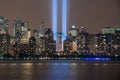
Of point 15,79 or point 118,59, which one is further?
point 118,59

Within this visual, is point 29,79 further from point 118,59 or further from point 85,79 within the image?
point 118,59

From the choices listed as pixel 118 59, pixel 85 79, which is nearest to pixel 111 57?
pixel 118 59

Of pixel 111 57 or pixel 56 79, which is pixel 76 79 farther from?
pixel 111 57

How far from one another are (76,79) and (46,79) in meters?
4.56

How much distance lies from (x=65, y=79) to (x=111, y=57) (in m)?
124

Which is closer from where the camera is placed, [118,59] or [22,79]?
[22,79]

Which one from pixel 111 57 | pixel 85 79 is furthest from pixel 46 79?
pixel 111 57

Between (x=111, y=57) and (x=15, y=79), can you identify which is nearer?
(x=15, y=79)

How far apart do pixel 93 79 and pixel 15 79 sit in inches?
461

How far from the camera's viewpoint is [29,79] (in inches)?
2805

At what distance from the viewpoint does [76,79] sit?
7181 centimetres

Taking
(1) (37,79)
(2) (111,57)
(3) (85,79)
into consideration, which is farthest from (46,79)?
(2) (111,57)

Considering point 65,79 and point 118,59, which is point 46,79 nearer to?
point 65,79

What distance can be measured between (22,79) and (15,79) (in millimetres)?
1046
